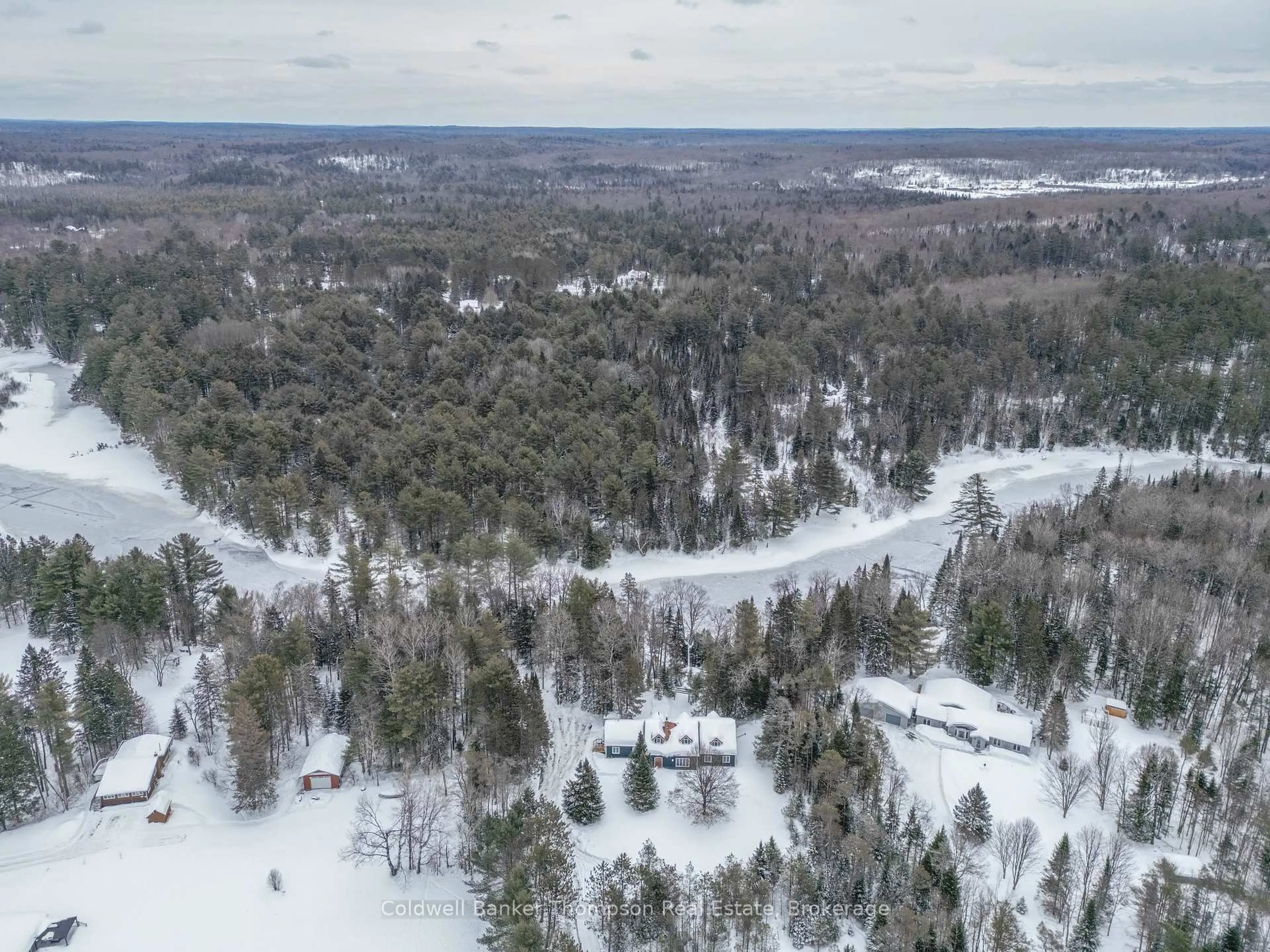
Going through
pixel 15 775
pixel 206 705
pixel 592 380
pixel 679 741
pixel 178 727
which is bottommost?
pixel 178 727

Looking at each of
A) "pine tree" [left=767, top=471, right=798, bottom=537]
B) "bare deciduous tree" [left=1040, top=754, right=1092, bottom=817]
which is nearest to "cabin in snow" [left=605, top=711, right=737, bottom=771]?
"bare deciduous tree" [left=1040, top=754, right=1092, bottom=817]

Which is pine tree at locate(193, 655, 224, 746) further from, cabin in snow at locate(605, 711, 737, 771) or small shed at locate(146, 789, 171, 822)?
cabin in snow at locate(605, 711, 737, 771)

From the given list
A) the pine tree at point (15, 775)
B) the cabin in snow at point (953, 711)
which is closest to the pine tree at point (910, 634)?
the cabin in snow at point (953, 711)

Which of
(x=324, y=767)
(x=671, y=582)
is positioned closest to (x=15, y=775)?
(x=324, y=767)

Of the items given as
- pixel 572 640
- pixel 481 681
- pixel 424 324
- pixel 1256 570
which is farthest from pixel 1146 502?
pixel 424 324

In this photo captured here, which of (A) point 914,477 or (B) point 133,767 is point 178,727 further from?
(A) point 914,477

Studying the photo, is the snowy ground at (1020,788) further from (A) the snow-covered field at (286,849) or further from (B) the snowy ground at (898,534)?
(B) the snowy ground at (898,534)
